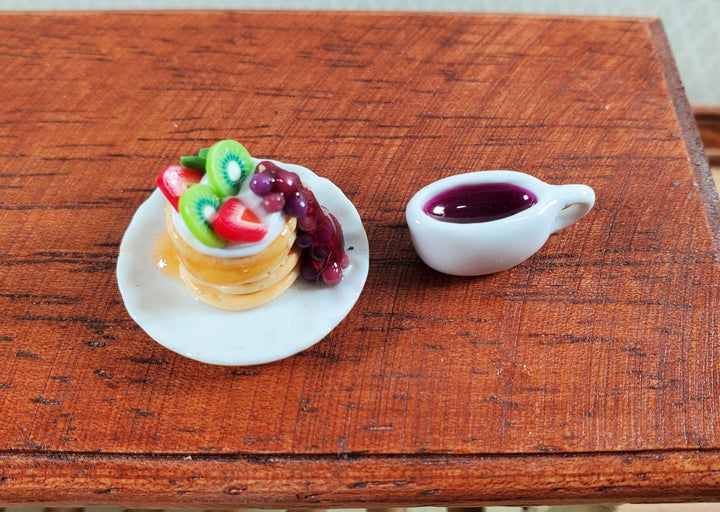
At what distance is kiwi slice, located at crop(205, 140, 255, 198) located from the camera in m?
0.71

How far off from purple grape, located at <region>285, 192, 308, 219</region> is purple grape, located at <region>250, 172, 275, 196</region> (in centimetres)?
2

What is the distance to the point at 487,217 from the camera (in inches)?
31.7

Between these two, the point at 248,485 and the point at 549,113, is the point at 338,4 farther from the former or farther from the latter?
the point at 248,485

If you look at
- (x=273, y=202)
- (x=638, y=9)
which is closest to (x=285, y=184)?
(x=273, y=202)

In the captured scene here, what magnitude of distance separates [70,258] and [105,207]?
9cm

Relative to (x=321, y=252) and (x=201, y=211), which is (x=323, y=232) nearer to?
(x=321, y=252)

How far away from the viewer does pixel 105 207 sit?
3.08 ft

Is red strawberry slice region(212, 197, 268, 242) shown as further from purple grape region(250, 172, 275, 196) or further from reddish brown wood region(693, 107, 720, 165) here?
reddish brown wood region(693, 107, 720, 165)

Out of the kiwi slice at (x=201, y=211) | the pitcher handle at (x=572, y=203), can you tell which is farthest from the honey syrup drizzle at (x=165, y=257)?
the pitcher handle at (x=572, y=203)

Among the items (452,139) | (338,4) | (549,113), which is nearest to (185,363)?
(452,139)

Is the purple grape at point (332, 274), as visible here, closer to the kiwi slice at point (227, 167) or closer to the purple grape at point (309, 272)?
the purple grape at point (309, 272)

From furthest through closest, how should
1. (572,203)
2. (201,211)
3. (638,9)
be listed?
(638,9)
(572,203)
(201,211)


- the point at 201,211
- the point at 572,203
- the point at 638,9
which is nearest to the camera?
the point at 201,211

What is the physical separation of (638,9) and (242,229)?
4.76ft
